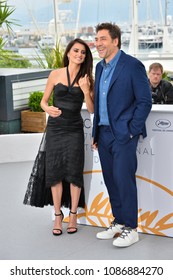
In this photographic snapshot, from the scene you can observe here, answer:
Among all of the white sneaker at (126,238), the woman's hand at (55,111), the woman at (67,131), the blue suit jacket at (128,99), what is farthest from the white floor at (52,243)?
the woman's hand at (55,111)

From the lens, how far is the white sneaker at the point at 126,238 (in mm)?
4426

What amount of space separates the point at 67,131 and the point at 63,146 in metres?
0.12

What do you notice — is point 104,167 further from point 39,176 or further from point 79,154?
point 39,176

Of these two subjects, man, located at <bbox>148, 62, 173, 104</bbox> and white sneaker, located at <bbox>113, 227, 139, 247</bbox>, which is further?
man, located at <bbox>148, 62, 173, 104</bbox>

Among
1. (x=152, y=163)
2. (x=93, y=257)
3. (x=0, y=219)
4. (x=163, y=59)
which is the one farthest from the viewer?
(x=163, y=59)

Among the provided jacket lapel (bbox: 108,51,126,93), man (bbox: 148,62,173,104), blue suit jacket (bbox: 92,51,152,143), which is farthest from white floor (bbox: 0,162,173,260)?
man (bbox: 148,62,173,104)

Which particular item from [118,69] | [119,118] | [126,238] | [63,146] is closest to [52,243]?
[126,238]

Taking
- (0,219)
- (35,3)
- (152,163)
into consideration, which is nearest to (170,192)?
(152,163)

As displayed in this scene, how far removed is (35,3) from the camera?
472 inches

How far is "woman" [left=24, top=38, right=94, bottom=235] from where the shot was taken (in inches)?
179

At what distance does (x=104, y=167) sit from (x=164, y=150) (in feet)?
1.44

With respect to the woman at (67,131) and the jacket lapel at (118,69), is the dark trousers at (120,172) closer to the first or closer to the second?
the woman at (67,131)

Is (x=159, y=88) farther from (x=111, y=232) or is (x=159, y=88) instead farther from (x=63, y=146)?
(x=111, y=232)

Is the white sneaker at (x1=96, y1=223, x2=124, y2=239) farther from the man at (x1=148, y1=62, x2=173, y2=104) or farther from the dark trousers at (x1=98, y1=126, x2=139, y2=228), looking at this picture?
the man at (x1=148, y1=62, x2=173, y2=104)
